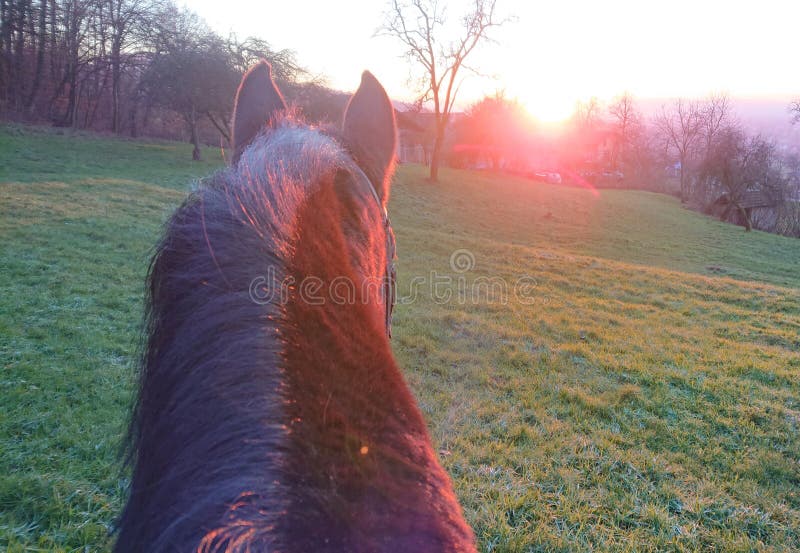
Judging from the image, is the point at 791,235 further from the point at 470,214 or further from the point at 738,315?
the point at 738,315

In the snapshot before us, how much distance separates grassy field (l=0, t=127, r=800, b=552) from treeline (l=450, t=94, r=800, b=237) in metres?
26.5

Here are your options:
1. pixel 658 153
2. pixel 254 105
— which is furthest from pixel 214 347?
pixel 658 153

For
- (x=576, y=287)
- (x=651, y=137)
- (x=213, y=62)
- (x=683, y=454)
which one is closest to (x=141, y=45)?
→ (x=213, y=62)

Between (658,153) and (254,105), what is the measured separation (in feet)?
214

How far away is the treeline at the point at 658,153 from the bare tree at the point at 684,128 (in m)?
0.10

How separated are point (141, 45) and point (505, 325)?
103ft

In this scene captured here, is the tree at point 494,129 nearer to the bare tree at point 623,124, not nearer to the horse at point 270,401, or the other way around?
the bare tree at point 623,124

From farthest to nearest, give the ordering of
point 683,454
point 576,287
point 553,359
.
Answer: point 576,287
point 553,359
point 683,454

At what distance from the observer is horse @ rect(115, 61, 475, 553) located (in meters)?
0.58

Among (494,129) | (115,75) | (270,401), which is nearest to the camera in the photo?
(270,401)

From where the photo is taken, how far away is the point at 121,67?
2814 cm

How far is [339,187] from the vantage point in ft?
4.15

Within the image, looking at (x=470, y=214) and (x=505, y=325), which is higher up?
(x=470, y=214)

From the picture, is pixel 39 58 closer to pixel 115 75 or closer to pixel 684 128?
pixel 115 75
